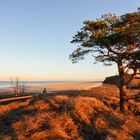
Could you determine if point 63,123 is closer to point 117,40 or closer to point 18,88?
point 117,40

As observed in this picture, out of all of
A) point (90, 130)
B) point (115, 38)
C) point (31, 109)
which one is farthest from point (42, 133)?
point (115, 38)

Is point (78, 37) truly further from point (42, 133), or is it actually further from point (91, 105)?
point (42, 133)

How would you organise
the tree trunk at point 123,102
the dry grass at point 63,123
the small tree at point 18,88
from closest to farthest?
the dry grass at point 63,123 < the tree trunk at point 123,102 < the small tree at point 18,88

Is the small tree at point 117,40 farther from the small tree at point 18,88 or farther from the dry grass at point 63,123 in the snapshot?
the small tree at point 18,88

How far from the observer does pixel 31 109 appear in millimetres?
19156

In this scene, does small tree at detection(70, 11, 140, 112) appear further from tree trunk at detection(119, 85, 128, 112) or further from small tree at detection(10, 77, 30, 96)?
small tree at detection(10, 77, 30, 96)

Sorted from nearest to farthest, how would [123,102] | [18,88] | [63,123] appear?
[63,123]
[123,102]
[18,88]

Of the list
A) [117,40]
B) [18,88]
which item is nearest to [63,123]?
[117,40]

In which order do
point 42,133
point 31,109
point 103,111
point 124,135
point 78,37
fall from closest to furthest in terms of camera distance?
1. point 42,133
2. point 124,135
3. point 31,109
4. point 103,111
5. point 78,37

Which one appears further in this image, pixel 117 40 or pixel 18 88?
pixel 18 88

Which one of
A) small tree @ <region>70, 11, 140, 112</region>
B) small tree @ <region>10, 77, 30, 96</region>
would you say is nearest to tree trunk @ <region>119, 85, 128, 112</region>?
small tree @ <region>70, 11, 140, 112</region>

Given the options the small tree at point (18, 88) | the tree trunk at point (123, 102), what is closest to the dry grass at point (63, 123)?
the tree trunk at point (123, 102)

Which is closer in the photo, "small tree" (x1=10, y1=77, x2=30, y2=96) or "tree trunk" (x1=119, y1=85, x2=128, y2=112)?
"tree trunk" (x1=119, y1=85, x2=128, y2=112)

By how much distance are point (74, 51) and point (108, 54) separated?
2.81 m
